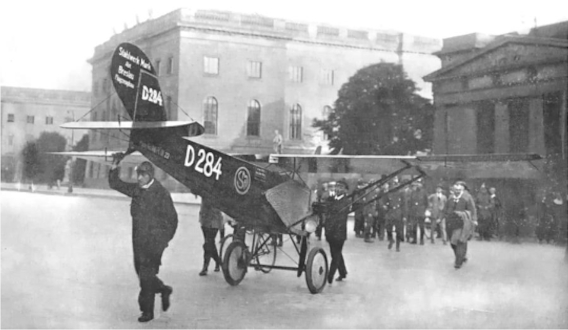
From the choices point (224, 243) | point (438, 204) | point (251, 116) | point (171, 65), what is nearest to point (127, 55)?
point (171, 65)

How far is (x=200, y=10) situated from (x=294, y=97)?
89 centimetres

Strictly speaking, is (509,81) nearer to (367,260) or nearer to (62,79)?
(367,260)

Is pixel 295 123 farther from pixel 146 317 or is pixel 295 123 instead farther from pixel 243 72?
pixel 146 317

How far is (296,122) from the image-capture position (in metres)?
4.12

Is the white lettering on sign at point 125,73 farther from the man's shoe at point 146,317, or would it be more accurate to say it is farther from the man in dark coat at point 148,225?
the man's shoe at point 146,317

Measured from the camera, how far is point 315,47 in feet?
13.9

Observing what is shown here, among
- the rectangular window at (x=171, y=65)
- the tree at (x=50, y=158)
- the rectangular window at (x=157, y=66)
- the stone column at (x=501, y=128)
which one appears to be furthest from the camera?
the stone column at (x=501, y=128)

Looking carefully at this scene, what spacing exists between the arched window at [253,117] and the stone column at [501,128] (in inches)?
83.4

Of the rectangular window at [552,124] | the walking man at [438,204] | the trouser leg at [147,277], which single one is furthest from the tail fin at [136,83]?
the rectangular window at [552,124]

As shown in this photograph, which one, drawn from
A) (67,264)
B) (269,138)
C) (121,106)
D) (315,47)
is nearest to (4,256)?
(67,264)

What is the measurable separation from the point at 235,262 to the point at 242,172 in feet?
3.25

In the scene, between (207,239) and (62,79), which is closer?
(62,79)

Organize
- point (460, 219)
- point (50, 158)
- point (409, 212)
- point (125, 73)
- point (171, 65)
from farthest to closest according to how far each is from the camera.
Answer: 1. point (460, 219)
2. point (409, 212)
3. point (50, 158)
4. point (171, 65)
5. point (125, 73)

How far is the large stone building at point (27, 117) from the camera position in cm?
405
